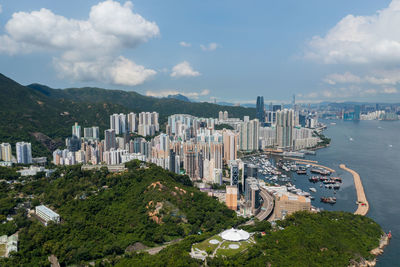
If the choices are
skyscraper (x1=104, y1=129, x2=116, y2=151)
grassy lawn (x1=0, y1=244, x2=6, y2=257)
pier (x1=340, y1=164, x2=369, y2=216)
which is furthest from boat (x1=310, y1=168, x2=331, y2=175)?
grassy lawn (x1=0, y1=244, x2=6, y2=257)

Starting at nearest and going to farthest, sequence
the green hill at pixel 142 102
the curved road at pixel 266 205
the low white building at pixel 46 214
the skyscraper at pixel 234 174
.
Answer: the low white building at pixel 46 214, the curved road at pixel 266 205, the skyscraper at pixel 234 174, the green hill at pixel 142 102

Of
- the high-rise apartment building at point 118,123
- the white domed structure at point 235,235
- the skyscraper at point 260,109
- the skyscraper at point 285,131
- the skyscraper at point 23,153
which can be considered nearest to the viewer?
the white domed structure at point 235,235

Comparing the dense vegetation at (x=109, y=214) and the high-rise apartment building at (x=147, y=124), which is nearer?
the dense vegetation at (x=109, y=214)

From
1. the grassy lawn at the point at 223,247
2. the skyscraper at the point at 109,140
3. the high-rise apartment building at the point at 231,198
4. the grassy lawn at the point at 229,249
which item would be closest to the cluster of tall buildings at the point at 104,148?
the skyscraper at the point at 109,140

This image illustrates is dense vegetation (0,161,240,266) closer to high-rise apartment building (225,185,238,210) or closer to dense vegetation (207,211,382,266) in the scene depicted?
high-rise apartment building (225,185,238,210)

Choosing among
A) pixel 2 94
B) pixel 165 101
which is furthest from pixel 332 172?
pixel 165 101

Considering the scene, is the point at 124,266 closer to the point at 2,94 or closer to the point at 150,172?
the point at 150,172

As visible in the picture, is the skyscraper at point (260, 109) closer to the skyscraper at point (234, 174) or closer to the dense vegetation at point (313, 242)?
the skyscraper at point (234, 174)
